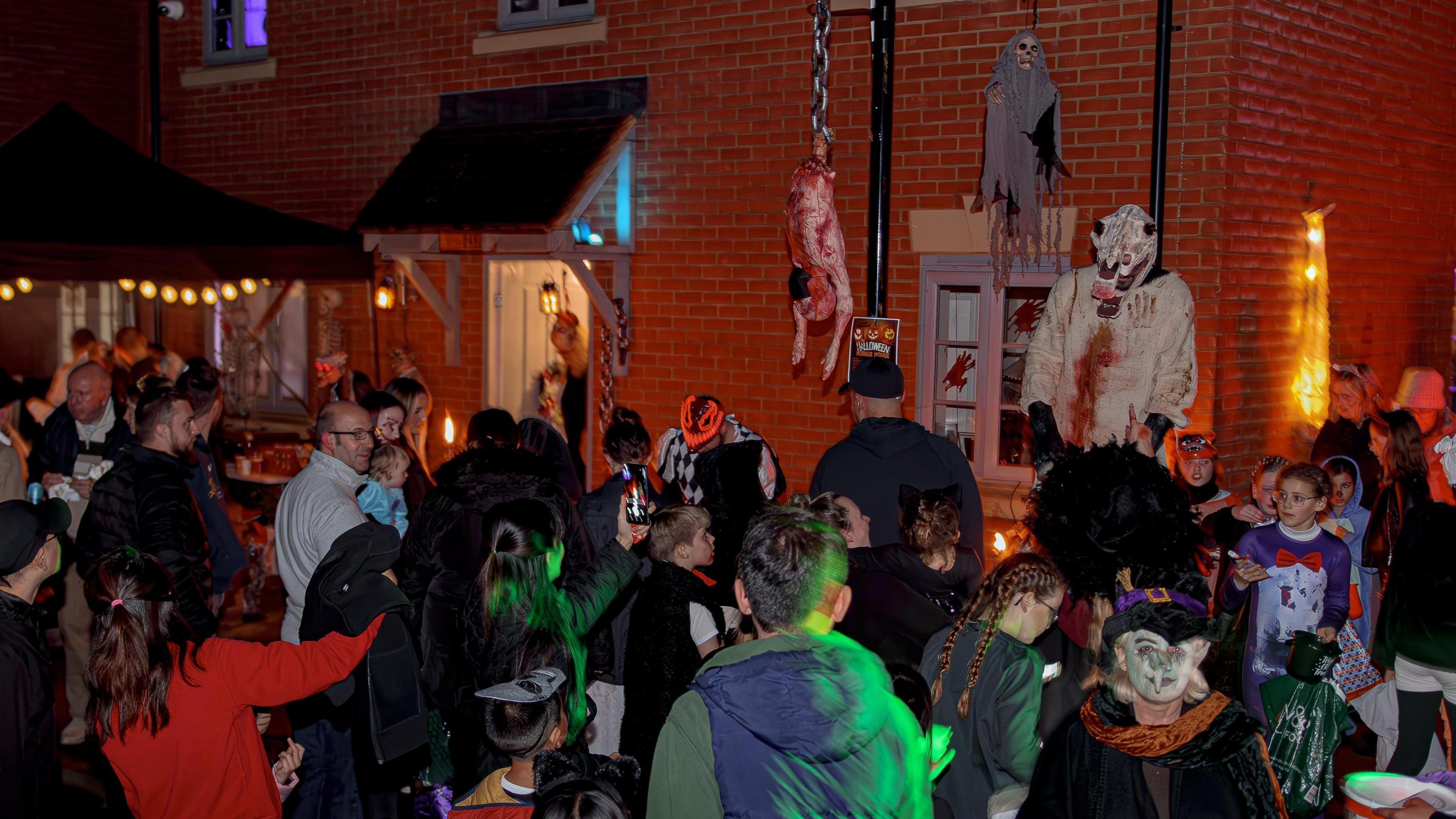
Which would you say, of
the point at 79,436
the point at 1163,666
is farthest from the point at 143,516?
the point at 1163,666

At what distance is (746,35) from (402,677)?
20.3ft

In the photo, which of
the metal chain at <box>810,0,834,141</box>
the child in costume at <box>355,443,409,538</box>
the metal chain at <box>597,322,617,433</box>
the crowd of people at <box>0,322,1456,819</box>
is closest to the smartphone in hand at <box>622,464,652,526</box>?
the crowd of people at <box>0,322,1456,819</box>

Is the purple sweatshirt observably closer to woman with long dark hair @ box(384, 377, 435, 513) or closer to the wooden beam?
woman with long dark hair @ box(384, 377, 435, 513)

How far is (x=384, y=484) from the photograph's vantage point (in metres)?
6.36

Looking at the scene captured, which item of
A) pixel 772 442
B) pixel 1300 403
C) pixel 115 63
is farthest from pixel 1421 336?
pixel 115 63

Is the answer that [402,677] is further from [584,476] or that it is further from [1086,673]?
[584,476]

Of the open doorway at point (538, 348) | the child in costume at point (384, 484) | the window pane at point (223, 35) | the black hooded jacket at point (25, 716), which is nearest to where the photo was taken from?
the black hooded jacket at point (25, 716)

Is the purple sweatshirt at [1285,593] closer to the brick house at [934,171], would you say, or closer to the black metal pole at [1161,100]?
the black metal pole at [1161,100]

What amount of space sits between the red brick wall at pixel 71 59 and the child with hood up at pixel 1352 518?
518 inches

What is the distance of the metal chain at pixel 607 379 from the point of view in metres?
10.3

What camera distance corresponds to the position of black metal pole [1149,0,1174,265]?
6.91 m

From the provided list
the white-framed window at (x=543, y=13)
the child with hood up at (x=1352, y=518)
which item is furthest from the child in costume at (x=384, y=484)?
the white-framed window at (x=543, y=13)

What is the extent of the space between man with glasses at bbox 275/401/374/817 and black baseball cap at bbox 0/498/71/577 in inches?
47.5

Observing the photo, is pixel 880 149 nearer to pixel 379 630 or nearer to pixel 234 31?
pixel 379 630
